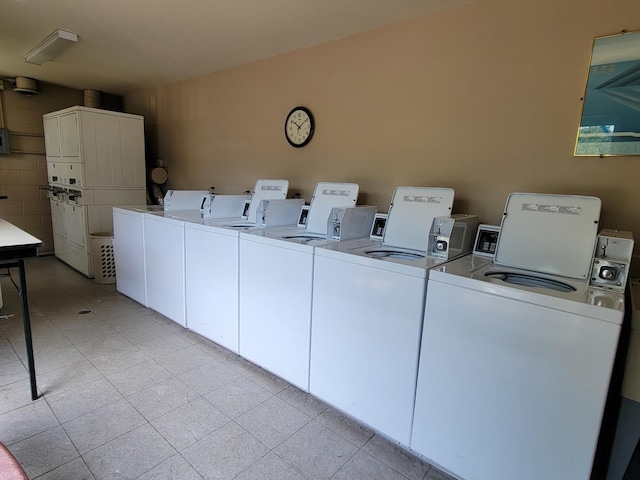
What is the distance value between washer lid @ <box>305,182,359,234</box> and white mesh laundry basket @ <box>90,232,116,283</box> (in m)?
2.84

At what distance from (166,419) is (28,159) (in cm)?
529

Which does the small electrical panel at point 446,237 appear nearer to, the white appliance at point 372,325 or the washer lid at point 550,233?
the white appliance at point 372,325

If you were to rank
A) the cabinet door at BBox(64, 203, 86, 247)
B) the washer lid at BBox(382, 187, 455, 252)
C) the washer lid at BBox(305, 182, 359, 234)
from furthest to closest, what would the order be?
the cabinet door at BBox(64, 203, 86, 247) < the washer lid at BBox(305, 182, 359, 234) < the washer lid at BBox(382, 187, 455, 252)

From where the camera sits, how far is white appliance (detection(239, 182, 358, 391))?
6.83 feet

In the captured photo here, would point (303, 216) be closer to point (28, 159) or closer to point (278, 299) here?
point (278, 299)

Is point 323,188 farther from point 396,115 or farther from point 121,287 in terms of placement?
point 121,287

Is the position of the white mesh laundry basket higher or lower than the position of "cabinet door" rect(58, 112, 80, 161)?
lower

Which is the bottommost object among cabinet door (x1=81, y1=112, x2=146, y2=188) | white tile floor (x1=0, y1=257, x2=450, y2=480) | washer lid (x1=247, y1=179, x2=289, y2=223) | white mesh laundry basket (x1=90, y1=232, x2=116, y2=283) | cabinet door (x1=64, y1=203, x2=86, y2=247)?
white tile floor (x1=0, y1=257, x2=450, y2=480)

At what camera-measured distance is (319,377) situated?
2062 millimetres

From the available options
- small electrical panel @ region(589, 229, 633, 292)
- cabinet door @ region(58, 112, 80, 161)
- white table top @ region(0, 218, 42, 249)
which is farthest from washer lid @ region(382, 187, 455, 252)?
cabinet door @ region(58, 112, 80, 161)

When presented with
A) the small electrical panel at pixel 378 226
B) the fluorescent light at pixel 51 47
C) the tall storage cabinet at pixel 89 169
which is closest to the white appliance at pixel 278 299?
the small electrical panel at pixel 378 226

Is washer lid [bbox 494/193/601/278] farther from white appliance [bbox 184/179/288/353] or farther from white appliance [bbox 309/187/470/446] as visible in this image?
white appliance [bbox 184/179/288/353]

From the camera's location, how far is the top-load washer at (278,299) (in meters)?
2.08

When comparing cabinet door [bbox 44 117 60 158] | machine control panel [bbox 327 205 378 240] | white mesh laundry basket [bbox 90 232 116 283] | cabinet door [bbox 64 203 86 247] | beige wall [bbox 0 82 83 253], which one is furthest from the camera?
beige wall [bbox 0 82 83 253]
